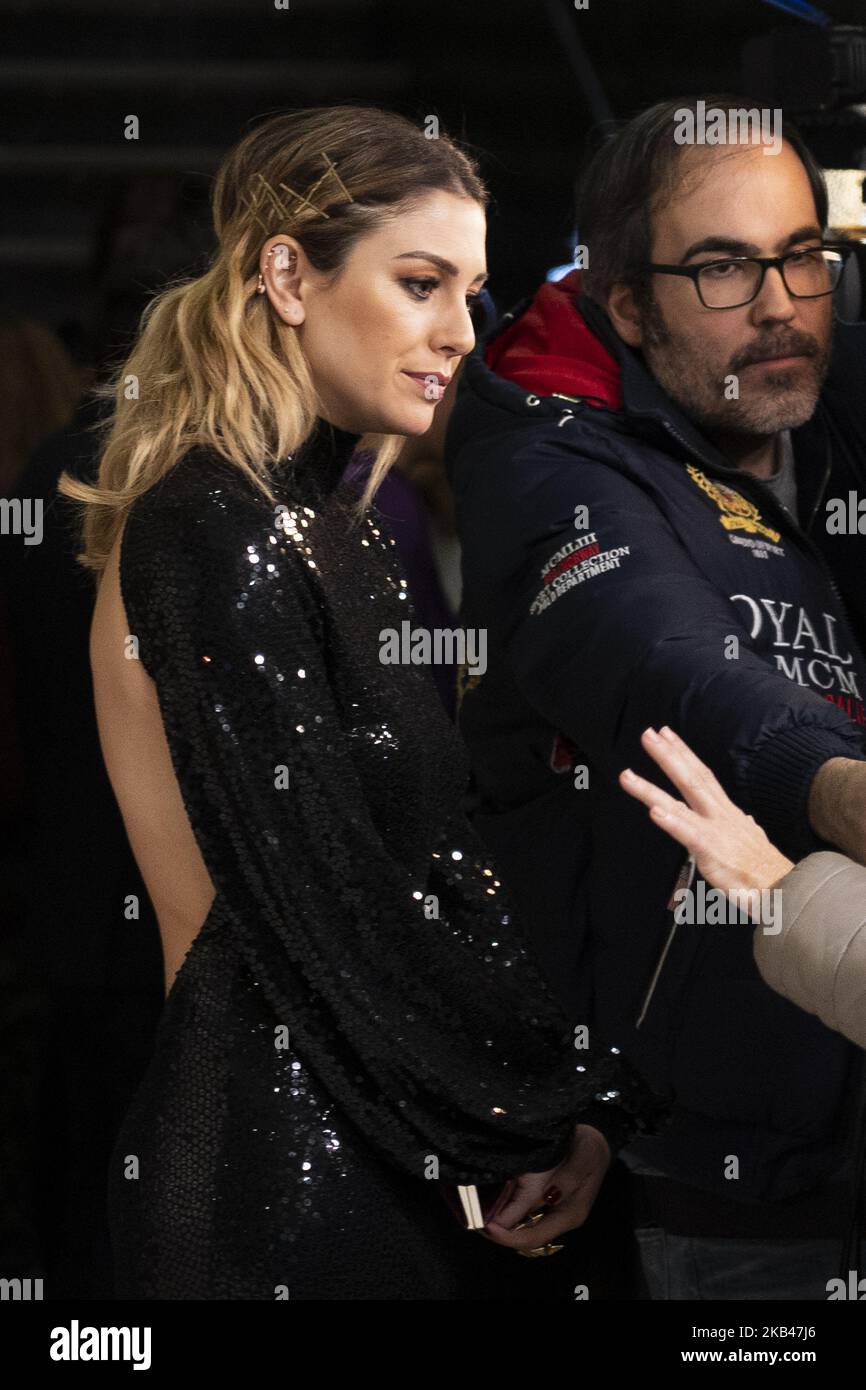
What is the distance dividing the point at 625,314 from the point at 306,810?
0.99 metres

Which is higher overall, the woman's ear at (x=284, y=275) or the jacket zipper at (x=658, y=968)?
the woman's ear at (x=284, y=275)

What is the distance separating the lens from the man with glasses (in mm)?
1962

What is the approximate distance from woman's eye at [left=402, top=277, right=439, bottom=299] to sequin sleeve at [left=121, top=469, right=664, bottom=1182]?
28 centimetres

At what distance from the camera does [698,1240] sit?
209 centimetres

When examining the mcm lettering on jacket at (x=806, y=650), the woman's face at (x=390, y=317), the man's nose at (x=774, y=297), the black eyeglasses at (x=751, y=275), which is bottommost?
the mcm lettering on jacket at (x=806, y=650)

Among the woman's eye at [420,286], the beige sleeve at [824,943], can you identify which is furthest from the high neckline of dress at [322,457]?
the beige sleeve at [824,943]

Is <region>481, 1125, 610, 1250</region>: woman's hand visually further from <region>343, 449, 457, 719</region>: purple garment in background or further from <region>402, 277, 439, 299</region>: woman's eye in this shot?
<region>343, 449, 457, 719</region>: purple garment in background

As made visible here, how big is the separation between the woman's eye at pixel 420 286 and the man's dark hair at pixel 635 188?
0.59 meters

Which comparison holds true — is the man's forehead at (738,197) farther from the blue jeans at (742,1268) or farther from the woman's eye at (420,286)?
the blue jeans at (742,1268)

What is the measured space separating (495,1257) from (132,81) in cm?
382

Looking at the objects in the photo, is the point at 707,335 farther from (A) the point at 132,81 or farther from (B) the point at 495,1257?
(A) the point at 132,81

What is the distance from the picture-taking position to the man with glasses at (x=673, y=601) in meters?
1.96

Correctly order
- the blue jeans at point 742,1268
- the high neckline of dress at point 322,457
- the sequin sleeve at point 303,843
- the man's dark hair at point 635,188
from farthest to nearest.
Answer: the man's dark hair at point 635,188, the blue jeans at point 742,1268, the high neckline of dress at point 322,457, the sequin sleeve at point 303,843
